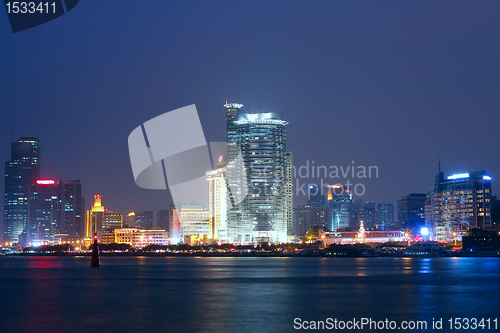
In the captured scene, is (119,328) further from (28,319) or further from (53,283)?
(53,283)

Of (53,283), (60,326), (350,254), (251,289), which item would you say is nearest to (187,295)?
(251,289)

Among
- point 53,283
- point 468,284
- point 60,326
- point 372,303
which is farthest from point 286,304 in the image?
point 53,283

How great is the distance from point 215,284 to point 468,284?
24.7 m

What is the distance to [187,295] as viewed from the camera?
51438mm

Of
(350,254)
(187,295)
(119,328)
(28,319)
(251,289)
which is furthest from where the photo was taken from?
(350,254)

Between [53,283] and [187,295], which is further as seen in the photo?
[53,283]

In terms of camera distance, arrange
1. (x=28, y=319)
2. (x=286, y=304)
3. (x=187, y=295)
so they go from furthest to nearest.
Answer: (x=187, y=295)
(x=286, y=304)
(x=28, y=319)

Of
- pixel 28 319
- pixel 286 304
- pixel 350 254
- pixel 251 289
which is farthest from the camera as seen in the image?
pixel 350 254

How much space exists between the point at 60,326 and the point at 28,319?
4153 mm

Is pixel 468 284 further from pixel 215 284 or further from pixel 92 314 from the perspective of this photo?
pixel 92 314

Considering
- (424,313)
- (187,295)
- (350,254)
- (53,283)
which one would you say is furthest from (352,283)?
(350,254)

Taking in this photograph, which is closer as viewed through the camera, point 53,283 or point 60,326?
point 60,326

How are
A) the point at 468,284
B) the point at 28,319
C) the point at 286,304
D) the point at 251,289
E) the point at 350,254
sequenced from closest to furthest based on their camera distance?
the point at 28,319 < the point at 286,304 < the point at 251,289 < the point at 468,284 < the point at 350,254

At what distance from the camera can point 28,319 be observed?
37.6m
